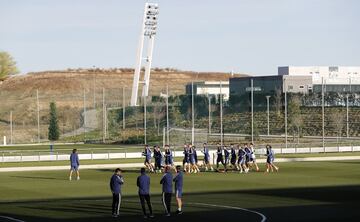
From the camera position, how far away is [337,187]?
39.0 metres

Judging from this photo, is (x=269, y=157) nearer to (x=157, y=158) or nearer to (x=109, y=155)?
(x=157, y=158)

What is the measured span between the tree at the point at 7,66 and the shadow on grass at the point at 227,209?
149 meters

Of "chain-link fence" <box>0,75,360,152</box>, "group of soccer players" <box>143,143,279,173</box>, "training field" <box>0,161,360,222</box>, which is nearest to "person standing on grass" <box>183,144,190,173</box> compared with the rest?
"group of soccer players" <box>143,143,279,173</box>

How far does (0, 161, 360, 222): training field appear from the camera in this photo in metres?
28.0

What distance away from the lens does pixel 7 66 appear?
18388 centimetres

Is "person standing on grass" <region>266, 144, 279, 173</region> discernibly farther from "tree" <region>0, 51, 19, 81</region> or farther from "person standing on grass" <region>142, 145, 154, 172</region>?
"tree" <region>0, 51, 19, 81</region>

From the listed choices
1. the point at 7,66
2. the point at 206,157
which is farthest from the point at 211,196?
the point at 7,66

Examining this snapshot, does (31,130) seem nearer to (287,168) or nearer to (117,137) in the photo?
(117,137)

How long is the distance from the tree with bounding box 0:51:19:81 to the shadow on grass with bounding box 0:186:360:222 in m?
149

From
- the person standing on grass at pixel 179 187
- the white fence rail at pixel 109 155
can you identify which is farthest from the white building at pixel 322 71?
the person standing on grass at pixel 179 187

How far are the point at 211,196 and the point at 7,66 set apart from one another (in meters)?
155

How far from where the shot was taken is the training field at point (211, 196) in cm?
2802

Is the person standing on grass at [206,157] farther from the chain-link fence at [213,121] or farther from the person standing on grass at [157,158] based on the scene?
the chain-link fence at [213,121]

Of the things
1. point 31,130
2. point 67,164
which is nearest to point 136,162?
point 67,164
